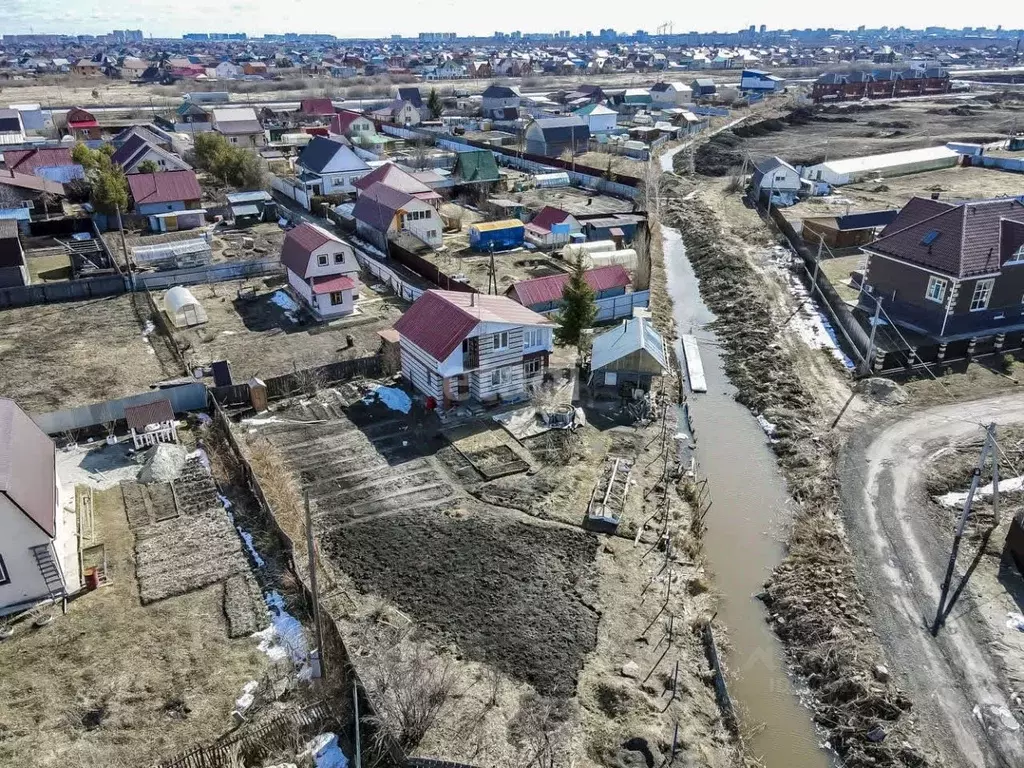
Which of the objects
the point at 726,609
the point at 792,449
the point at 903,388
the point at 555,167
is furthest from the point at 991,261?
the point at 555,167

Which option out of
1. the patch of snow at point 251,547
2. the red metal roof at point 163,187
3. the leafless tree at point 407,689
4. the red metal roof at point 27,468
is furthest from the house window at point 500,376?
the red metal roof at point 163,187

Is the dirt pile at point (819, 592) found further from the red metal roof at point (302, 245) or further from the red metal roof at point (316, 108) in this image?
the red metal roof at point (316, 108)

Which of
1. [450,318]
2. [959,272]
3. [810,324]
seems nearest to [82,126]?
[450,318]

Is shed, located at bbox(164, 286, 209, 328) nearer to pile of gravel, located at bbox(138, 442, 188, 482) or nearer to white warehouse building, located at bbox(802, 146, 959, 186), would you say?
pile of gravel, located at bbox(138, 442, 188, 482)

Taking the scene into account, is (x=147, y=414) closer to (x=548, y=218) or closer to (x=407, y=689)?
(x=407, y=689)

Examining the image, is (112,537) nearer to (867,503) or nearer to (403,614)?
(403,614)

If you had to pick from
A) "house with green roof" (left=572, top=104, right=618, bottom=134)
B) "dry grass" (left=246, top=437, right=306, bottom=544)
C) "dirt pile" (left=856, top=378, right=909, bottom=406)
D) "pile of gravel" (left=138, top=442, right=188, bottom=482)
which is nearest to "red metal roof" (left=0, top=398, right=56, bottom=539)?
"pile of gravel" (left=138, top=442, right=188, bottom=482)

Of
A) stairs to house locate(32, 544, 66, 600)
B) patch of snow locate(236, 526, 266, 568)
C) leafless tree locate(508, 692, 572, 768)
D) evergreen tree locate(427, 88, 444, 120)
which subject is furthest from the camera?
evergreen tree locate(427, 88, 444, 120)
